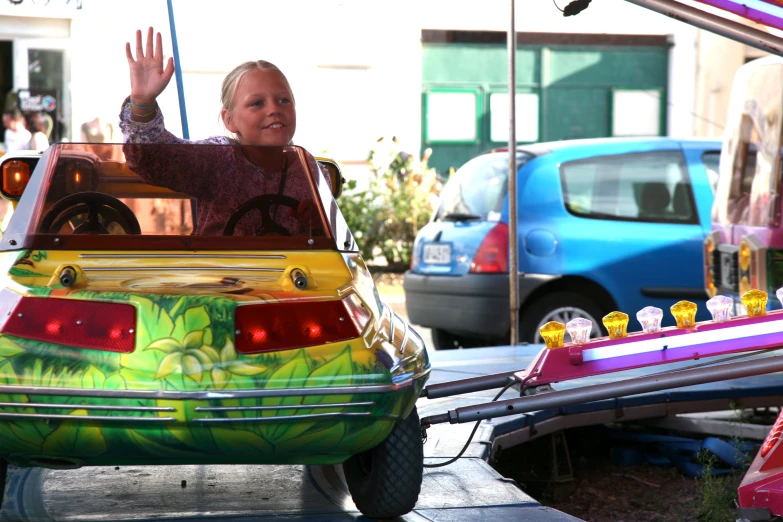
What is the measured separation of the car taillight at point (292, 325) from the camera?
3332 millimetres

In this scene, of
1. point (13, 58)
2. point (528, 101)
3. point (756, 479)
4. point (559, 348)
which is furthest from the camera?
point (528, 101)

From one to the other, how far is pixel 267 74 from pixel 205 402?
172 cm

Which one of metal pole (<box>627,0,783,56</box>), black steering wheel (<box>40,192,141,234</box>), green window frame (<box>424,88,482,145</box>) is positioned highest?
green window frame (<box>424,88,482,145</box>)

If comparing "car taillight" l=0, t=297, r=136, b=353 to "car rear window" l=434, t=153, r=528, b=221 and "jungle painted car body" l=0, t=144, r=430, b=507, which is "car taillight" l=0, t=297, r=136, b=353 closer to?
"jungle painted car body" l=0, t=144, r=430, b=507

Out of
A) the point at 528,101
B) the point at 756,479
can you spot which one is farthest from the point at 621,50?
the point at 756,479

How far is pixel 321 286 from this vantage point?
356 centimetres

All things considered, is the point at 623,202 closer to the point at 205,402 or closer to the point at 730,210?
the point at 730,210

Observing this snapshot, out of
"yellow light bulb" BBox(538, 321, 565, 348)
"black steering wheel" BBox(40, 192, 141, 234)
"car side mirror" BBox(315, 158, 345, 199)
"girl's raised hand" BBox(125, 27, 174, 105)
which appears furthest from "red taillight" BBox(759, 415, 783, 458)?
"girl's raised hand" BBox(125, 27, 174, 105)

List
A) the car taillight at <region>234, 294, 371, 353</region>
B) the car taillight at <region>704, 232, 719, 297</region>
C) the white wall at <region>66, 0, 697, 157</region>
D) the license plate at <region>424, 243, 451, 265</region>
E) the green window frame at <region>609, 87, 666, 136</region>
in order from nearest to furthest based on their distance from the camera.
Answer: the car taillight at <region>234, 294, 371, 353</region> < the car taillight at <region>704, 232, 719, 297</region> < the license plate at <region>424, 243, 451, 265</region> < the white wall at <region>66, 0, 697, 157</region> < the green window frame at <region>609, 87, 666, 136</region>

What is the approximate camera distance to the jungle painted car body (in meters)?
3.21

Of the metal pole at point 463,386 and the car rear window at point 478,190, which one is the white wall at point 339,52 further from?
the metal pole at point 463,386

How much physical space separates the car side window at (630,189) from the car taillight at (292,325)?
5.15 meters

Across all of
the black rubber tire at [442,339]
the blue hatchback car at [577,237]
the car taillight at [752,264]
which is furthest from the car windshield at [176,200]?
the black rubber tire at [442,339]

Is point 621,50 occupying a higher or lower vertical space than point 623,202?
higher
